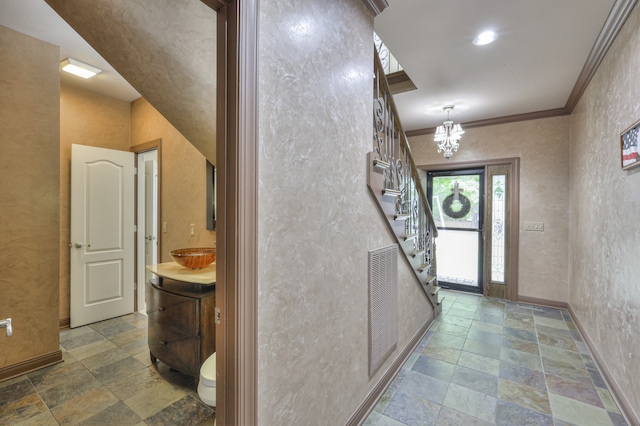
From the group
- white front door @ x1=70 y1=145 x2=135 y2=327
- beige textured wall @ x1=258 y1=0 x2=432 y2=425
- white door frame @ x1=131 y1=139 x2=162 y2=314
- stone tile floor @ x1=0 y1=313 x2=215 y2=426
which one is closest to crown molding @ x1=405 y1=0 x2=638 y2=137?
beige textured wall @ x1=258 y1=0 x2=432 y2=425

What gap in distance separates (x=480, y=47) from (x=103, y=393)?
3.93 meters

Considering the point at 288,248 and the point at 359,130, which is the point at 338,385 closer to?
the point at 288,248

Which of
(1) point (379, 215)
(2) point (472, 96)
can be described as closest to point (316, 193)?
(1) point (379, 215)

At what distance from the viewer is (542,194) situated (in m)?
3.89

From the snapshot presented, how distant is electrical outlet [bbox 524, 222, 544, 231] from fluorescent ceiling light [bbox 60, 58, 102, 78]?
17.7 feet

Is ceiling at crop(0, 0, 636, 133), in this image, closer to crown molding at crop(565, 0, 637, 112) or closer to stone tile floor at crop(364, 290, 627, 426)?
crown molding at crop(565, 0, 637, 112)

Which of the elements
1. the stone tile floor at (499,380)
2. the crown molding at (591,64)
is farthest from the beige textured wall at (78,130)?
the crown molding at (591,64)

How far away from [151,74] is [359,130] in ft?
3.85

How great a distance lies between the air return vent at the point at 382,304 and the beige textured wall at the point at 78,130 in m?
3.35

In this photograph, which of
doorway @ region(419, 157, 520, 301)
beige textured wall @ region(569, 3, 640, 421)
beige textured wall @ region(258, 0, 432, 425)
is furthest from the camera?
doorway @ region(419, 157, 520, 301)

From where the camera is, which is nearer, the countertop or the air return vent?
the air return vent

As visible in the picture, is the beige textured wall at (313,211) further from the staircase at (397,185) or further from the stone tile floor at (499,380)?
the stone tile floor at (499,380)

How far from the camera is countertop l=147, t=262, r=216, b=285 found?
2.02 metres

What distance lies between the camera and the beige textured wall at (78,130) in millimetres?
3176
